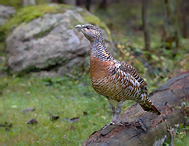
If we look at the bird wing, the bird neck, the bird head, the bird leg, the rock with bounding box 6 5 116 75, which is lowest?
the rock with bounding box 6 5 116 75

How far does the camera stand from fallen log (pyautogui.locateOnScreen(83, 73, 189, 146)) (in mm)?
4105

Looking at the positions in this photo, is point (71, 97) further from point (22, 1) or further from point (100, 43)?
point (22, 1)

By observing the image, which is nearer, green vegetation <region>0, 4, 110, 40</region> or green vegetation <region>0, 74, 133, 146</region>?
green vegetation <region>0, 74, 133, 146</region>

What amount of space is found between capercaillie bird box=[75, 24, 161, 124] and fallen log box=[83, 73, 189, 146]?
1.17 feet

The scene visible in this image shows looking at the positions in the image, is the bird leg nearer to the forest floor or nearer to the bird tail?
the bird tail

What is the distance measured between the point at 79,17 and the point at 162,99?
501 cm

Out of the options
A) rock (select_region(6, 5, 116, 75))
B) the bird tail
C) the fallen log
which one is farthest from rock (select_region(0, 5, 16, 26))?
the bird tail

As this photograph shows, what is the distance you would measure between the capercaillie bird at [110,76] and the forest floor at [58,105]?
4.44ft

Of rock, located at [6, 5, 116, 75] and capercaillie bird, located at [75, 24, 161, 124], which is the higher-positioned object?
capercaillie bird, located at [75, 24, 161, 124]

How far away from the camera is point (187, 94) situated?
615 centimetres

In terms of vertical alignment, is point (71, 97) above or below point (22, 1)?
below

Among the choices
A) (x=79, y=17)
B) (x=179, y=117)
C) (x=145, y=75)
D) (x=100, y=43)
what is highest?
(x=100, y=43)

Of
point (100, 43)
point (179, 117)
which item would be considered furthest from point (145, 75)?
point (100, 43)

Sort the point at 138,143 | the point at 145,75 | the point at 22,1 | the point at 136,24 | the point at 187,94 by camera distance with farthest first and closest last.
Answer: the point at 136,24
the point at 22,1
the point at 145,75
the point at 187,94
the point at 138,143
